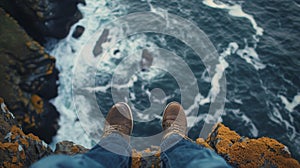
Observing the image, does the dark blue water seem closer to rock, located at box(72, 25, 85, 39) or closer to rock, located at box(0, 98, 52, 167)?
rock, located at box(72, 25, 85, 39)

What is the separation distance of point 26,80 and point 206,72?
8326 millimetres

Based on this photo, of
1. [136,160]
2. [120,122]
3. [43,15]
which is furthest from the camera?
[43,15]

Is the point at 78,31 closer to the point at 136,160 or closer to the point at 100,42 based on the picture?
the point at 100,42

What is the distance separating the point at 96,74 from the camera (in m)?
14.4

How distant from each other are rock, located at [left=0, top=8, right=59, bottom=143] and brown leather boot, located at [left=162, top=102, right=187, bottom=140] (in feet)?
20.6

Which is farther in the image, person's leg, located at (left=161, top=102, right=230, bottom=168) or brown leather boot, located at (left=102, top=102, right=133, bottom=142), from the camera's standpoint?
brown leather boot, located at (left=102, top=102, right=133, bottom=142)

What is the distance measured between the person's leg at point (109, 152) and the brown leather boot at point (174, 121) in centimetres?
95

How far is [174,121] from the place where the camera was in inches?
274

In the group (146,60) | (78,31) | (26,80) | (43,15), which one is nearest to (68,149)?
(26,80)

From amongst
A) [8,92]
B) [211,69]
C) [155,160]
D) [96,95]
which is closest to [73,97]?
[96,95]

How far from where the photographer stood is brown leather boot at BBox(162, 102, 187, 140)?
20.8 ft

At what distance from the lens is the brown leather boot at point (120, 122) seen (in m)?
6.20

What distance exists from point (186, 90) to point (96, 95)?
14.4 ft

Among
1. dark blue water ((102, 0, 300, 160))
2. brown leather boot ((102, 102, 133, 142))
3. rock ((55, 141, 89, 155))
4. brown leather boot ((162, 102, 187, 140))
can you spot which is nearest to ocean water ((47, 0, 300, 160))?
dark blue water ((102, 0, 300, 160))
